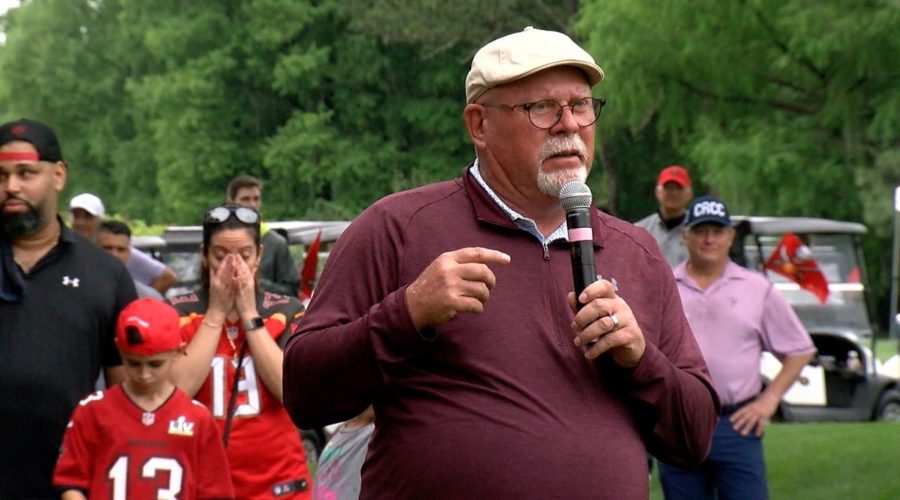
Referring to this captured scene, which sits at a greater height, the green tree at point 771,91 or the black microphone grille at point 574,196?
the green tree at point 771,91

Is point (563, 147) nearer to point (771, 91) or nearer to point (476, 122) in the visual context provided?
point (476, 122)

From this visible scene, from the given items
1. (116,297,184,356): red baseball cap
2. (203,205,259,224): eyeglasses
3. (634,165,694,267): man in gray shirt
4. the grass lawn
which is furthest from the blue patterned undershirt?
the grass lawn

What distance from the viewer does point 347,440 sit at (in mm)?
5750

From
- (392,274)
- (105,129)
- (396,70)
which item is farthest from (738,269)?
(105,129)

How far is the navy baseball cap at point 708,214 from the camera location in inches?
335

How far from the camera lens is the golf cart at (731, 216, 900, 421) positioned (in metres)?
17.3

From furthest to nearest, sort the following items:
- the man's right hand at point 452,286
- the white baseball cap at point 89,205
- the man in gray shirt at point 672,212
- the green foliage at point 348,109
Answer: the green foliage at point 348,109 → the white baseball cap at point 89,205 → the man in gray shirt at point 672,212 → the man's right hand at point 452,286

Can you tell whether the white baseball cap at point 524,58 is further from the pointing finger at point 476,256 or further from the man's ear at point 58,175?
the man's ear at point 58,175

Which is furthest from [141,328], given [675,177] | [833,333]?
[833,333]

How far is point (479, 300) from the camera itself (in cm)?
340

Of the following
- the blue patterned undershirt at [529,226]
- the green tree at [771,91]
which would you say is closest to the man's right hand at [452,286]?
the blue patterned undershirt at [529,226]

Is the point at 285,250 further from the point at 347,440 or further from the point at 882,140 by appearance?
the point at 882,140

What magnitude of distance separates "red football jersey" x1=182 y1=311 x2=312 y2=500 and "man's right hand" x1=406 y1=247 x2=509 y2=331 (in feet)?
9.33

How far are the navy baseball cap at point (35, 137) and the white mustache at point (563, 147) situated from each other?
8.77 ft
